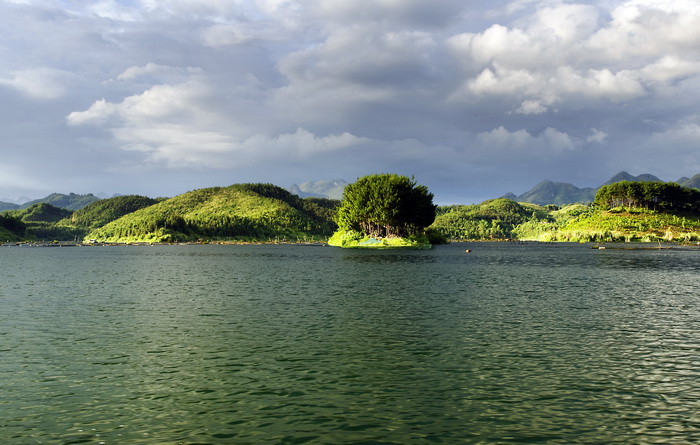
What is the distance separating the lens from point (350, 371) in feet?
92.4

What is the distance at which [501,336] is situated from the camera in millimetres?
37562

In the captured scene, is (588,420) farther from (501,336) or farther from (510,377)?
(501,336)

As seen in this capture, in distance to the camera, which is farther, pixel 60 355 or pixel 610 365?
pixel 60 355

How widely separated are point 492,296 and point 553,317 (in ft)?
53.9

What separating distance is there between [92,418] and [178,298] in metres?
42.2

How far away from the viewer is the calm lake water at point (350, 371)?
19.5m

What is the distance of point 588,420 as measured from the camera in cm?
2025

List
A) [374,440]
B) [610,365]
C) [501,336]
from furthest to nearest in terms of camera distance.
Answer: [501,336], [610,365], [374,440]

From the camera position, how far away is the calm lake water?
19484 millimetres

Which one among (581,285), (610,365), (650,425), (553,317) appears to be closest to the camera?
(650,425)

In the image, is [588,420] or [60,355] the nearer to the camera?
[588,420]

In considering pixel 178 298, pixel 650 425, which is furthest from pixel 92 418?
pixel 178 298

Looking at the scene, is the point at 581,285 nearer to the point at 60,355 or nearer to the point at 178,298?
the point at 178,298

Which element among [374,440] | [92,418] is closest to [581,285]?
[374,440]
